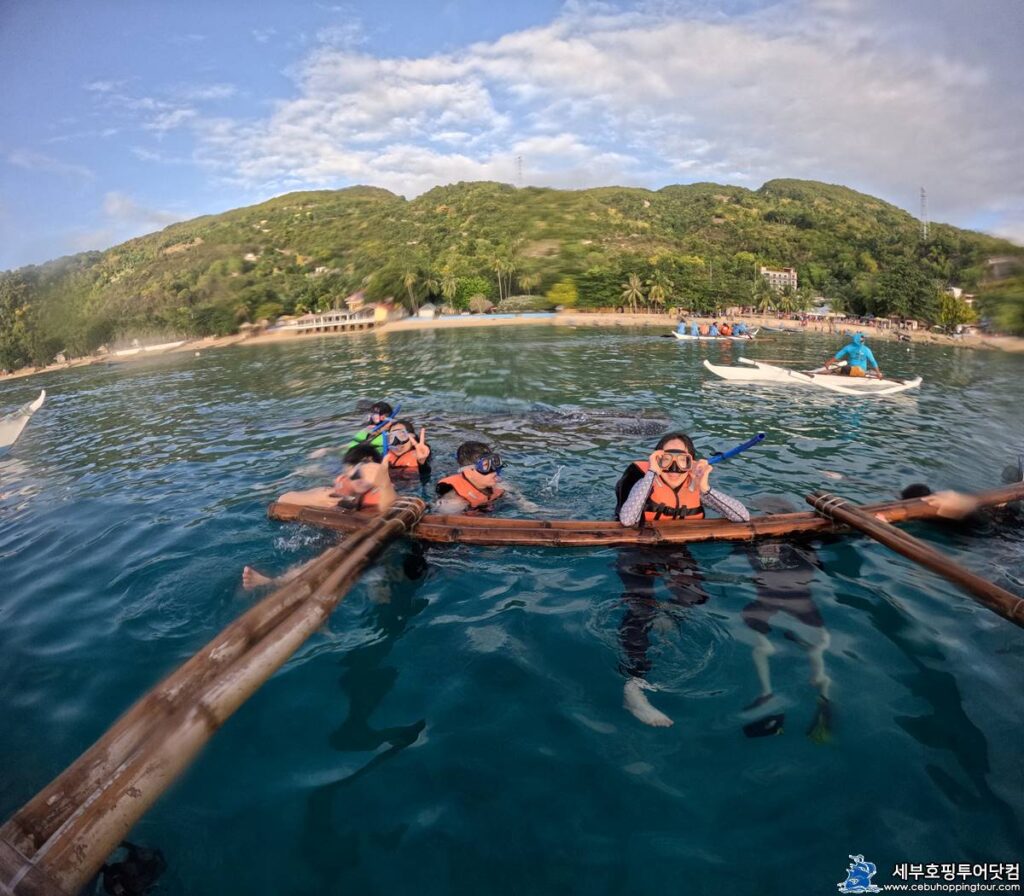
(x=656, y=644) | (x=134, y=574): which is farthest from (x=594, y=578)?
(x=134, y=574)

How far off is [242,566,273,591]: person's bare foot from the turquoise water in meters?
0.14

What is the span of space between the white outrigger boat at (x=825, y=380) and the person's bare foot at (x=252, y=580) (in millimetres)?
16993

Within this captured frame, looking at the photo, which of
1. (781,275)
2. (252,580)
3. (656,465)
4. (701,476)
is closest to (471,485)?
(656,465)

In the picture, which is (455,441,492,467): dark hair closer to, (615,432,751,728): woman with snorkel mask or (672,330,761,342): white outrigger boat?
(615,432,751,728): woman with snorkel mask

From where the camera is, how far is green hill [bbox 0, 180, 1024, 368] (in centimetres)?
4234

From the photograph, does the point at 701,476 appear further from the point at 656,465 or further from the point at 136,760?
the point at 136,760

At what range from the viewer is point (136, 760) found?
2.34 meters

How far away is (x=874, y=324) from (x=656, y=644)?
71420 mm

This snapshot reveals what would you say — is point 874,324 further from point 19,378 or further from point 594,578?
point 19,378

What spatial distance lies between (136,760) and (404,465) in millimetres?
6461

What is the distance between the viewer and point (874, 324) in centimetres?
6166

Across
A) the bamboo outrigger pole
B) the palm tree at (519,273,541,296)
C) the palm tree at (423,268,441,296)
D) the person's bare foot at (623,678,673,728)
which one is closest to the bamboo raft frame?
the bamboo outrigger pole

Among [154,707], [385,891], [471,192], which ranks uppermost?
[471,192]

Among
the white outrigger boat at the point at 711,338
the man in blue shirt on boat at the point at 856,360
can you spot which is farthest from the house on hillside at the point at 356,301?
the man in blue shirt on boat at the point at 856,360
